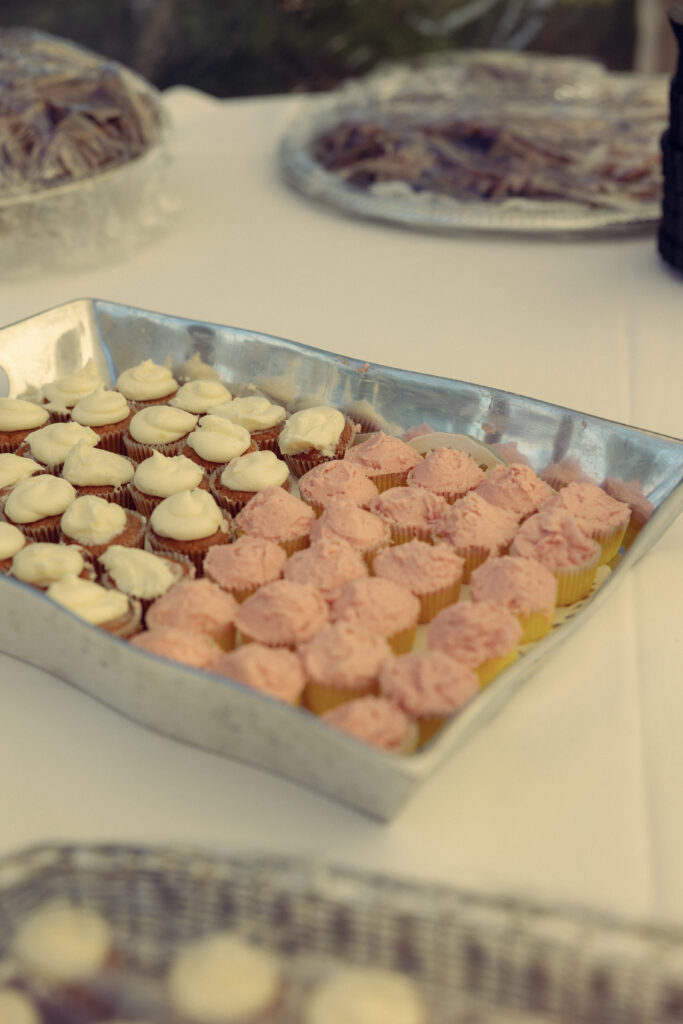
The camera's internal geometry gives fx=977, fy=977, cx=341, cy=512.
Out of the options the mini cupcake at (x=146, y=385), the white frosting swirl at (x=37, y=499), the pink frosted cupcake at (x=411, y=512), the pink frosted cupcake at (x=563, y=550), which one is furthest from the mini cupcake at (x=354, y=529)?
the mini cupcake at (x=146, y=385)

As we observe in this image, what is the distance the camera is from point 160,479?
92cm

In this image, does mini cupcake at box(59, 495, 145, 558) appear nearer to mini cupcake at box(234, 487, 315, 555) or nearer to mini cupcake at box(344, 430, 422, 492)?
mini cupcake at box(234, 487, 315, 555)

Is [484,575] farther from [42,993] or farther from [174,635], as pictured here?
[42,993]

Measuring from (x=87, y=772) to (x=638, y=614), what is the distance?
0.45 meters

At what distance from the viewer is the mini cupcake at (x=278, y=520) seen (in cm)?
86

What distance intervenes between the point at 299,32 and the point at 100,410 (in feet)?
10.4

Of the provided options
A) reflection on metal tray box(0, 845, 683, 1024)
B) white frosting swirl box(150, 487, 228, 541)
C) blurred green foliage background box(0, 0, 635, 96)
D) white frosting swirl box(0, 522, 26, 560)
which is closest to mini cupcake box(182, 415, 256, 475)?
white frosting swirl box(150, 487, 228, 541)

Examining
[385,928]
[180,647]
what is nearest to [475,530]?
[180,647]

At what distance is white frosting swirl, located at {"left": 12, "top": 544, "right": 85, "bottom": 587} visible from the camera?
774mm

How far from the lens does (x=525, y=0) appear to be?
478 cm

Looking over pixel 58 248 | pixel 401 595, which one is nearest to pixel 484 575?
pixel 401 595

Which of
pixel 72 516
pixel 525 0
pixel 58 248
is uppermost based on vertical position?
pixel 72 516

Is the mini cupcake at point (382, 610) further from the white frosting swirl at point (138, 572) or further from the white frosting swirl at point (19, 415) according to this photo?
the white frosting swirl at point (19, 415)

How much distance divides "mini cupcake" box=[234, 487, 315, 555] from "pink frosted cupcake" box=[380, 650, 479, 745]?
0.70 ft
